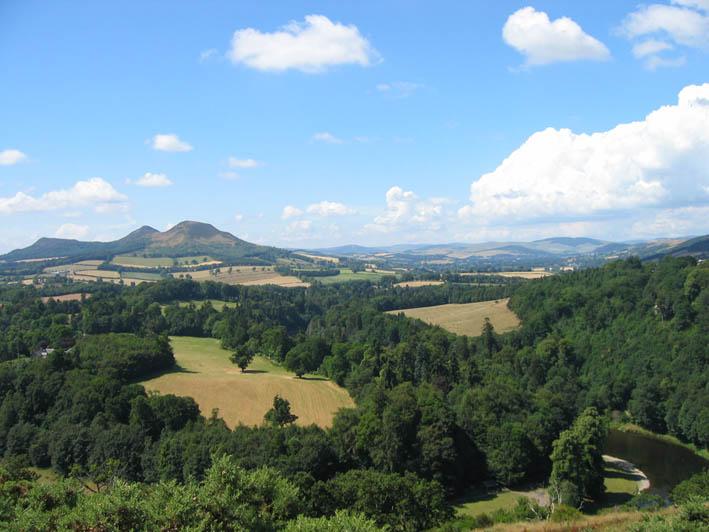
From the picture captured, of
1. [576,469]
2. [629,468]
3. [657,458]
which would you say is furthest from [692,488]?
[657,458]

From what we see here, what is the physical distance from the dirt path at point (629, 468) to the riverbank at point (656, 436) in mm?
11521

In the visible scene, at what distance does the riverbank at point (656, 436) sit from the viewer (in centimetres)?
6203

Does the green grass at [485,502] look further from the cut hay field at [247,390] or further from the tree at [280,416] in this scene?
the tree at [280,416]

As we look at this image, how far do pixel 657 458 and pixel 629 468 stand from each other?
717 centimetres

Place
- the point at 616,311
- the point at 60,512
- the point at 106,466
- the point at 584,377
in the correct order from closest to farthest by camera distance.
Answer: the point at 60,512
the point at 106,466
the point at 584,377
the point at 616,311

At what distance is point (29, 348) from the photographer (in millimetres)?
87125

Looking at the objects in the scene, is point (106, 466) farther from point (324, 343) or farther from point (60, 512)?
point (324, 343)

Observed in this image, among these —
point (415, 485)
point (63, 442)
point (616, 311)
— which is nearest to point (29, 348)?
point (63, 442)

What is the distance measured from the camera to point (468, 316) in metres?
128

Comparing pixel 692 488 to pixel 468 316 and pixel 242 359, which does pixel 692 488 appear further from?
pixel 468 316

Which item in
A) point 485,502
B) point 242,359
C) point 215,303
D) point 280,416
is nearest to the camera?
point 485,502

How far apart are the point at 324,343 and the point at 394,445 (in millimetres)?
46449

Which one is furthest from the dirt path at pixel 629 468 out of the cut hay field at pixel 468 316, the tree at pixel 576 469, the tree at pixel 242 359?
the tree at pixel 242 359

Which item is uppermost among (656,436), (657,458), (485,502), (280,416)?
(280,416)
